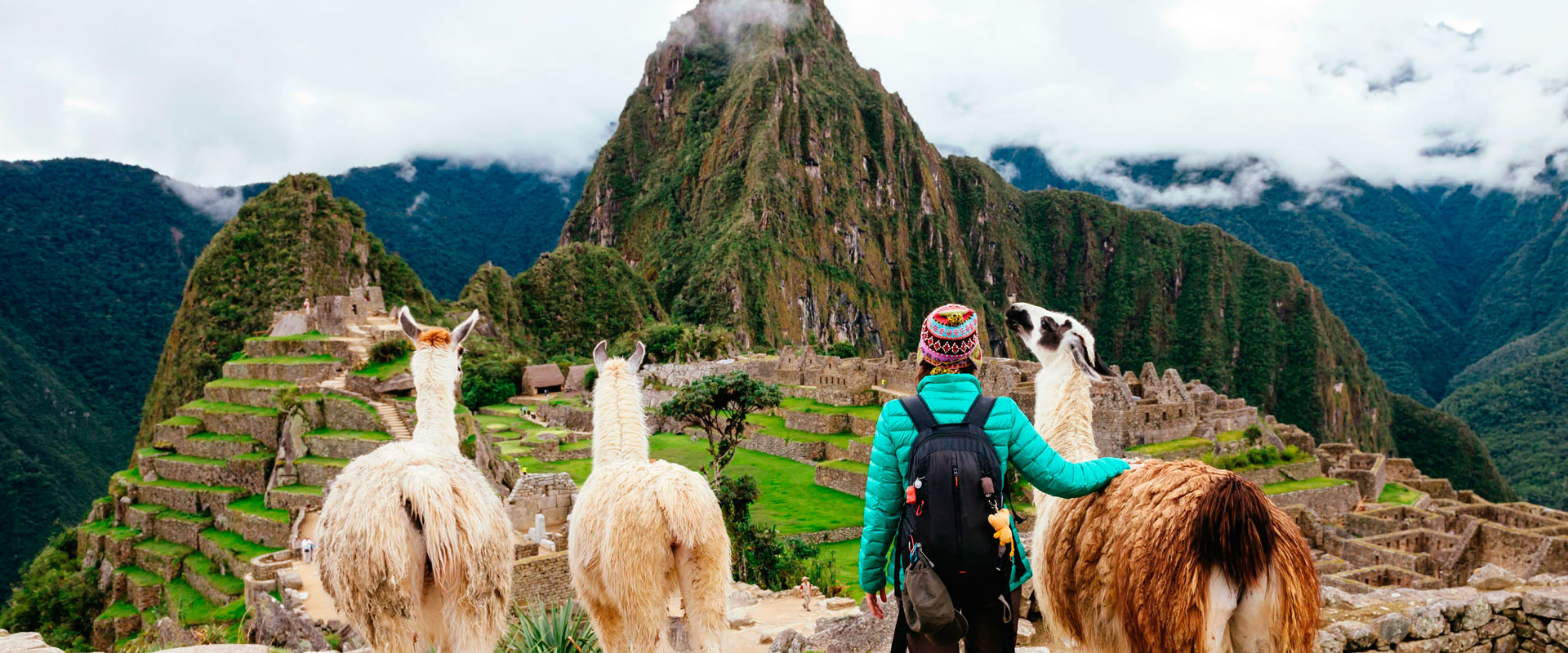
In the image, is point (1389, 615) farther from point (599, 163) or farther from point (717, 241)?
point (599, 163)

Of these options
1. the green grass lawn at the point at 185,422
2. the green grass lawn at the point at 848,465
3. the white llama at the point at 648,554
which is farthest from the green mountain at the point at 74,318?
the white llama at the point at 648,554

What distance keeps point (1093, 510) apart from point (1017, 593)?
2.19 feet

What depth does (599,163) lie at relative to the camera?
135500 mm

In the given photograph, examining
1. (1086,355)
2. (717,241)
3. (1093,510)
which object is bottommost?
(1093,510)

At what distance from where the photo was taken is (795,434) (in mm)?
29391

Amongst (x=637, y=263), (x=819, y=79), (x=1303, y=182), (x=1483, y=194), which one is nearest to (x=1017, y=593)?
(x=637, y=263)

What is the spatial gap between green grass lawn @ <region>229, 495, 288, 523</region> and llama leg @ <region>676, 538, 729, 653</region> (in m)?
18.2

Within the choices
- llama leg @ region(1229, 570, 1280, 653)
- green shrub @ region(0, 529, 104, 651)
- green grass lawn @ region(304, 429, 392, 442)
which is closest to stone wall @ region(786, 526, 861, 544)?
green grass lawn @ region(304, 429, 392, 442)

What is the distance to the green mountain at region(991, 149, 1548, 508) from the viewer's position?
236 feet

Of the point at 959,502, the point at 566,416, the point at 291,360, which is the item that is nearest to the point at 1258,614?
the point at 959,502

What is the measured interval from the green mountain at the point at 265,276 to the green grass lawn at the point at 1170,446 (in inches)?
1721

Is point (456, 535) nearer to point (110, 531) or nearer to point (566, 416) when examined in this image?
point (110, 531)

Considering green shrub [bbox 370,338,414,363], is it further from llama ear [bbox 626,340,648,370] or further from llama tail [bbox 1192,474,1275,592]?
llama tail [bbox 1192,474,1275,592]

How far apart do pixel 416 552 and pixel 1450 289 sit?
191m
